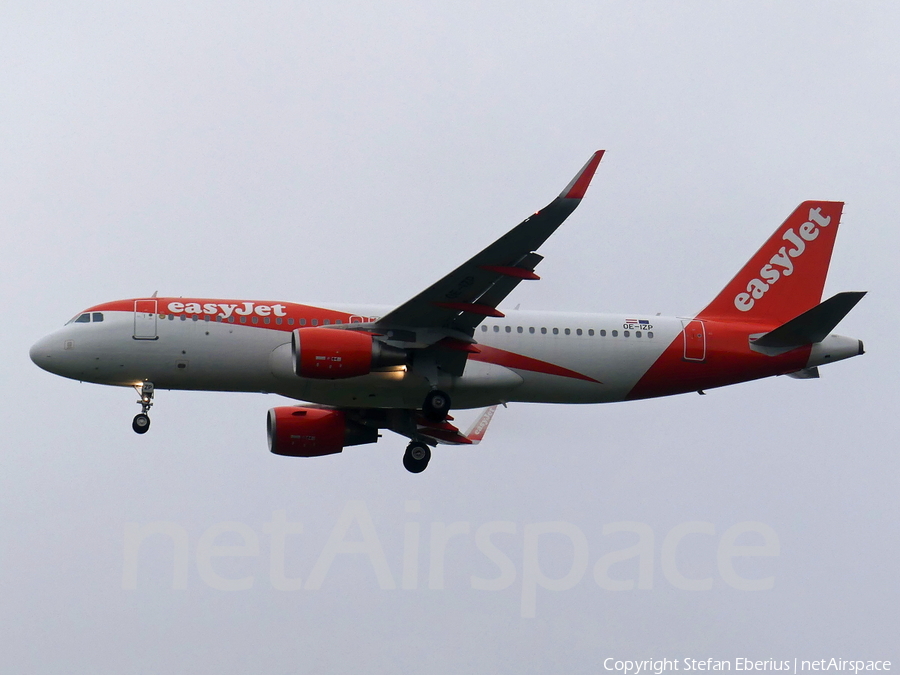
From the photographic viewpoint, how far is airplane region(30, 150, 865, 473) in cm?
3566

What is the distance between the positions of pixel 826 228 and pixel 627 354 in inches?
353

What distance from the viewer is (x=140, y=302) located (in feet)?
→ 122

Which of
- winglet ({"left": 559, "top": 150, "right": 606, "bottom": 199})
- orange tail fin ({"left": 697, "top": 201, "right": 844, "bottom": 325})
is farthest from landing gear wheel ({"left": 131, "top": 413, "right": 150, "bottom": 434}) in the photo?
orange tail fin ({"left": 697, "top": 201, "right": 844, "bottom": 325})

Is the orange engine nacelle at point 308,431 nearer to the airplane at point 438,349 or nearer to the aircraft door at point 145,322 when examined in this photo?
the airplane at point 438,349

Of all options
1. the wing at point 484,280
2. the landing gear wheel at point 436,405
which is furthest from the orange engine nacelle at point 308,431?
the wing at point 484,280

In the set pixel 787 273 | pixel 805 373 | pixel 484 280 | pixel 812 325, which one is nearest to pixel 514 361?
pixel 484 280

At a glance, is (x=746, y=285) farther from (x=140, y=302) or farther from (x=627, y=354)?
(x=140, y=302)

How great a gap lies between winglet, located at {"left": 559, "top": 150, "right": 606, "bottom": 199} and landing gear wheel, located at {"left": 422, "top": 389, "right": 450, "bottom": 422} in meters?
8.64

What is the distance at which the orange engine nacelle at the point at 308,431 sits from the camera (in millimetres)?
40406

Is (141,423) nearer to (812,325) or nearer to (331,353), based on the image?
(331,353)

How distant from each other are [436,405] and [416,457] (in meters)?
4.17

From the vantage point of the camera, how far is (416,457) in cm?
4075

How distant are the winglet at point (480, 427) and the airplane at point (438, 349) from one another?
8.20 ft

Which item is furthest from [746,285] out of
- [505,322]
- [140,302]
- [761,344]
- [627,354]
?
[140,302]
